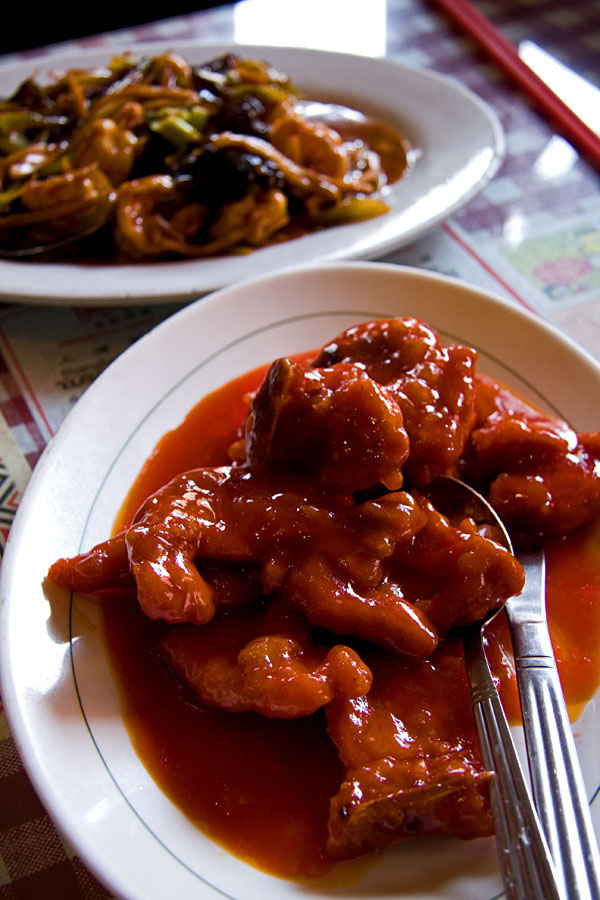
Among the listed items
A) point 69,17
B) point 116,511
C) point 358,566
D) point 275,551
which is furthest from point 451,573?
point 69,17

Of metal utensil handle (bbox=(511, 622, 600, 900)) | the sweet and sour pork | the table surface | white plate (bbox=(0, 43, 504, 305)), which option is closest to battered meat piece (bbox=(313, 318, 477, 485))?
the sweet and sour pork

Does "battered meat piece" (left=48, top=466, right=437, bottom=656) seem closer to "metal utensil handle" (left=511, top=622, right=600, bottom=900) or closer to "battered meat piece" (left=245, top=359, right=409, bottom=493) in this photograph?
"battered meat piece" (left=245, top=359, right=409, bottom=493)

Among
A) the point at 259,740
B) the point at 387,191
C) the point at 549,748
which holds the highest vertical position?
the point at 387,191

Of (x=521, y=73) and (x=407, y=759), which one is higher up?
(x=521, y=73)

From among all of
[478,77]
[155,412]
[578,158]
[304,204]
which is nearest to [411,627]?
[155,412]

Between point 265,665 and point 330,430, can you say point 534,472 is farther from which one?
point 265,665

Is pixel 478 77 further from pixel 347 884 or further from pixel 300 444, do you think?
pixel 347 884

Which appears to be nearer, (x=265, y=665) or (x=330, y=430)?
(x=265, y=665)

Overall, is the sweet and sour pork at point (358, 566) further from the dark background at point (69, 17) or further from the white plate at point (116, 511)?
the dark background at point (69, 17)

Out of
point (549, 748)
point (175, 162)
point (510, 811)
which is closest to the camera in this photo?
point (510, 811)
